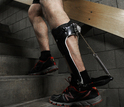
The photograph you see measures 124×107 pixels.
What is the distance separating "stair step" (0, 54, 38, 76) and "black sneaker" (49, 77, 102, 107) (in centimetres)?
64

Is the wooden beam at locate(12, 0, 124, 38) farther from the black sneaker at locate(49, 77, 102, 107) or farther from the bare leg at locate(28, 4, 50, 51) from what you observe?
the black sneaker at locate(49, 77, 102, 107)

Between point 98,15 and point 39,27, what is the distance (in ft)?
2.03

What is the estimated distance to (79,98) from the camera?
0.70m

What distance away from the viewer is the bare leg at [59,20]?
0.67 meters

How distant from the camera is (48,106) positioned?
691 millimetres

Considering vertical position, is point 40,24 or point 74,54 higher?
point 40,24

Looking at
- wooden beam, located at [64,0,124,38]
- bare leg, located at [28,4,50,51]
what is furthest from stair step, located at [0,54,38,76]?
wooden beam, located at [64,0,124,38]

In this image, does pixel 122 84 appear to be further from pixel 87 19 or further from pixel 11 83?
pixel 11 83

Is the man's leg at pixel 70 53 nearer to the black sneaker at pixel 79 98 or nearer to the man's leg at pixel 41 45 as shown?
the black sneaker at pixel 79 98

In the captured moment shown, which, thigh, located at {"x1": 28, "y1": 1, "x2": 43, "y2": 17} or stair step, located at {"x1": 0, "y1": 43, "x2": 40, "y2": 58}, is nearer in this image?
thigh, located at {"x1": 28, "y1": 1, "x2": 43, "y2": 17}

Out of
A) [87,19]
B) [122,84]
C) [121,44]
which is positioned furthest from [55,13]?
[122,84]

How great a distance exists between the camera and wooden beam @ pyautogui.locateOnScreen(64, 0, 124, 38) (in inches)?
41.1

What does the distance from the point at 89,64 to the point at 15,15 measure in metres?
2.18

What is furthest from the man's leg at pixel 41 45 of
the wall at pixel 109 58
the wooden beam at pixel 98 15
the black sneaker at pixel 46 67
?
the wall at pixel 109 58
